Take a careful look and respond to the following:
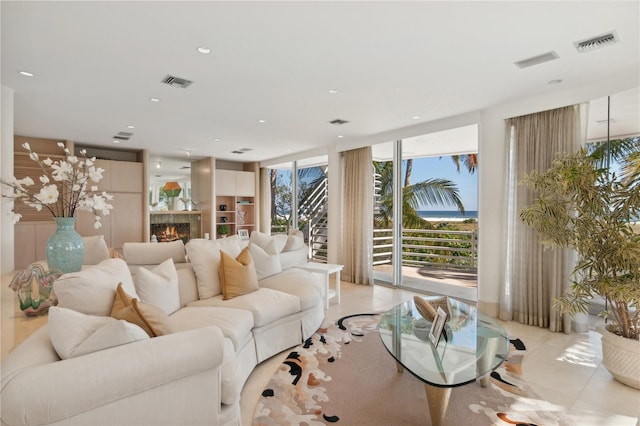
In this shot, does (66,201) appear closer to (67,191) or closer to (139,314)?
(67,191)

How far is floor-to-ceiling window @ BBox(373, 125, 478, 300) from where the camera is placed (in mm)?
5586

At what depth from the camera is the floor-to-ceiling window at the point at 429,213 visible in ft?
18.3

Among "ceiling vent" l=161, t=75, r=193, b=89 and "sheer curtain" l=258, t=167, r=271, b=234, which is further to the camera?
"sheer curtain" l=258, t=167, r=271, b=234

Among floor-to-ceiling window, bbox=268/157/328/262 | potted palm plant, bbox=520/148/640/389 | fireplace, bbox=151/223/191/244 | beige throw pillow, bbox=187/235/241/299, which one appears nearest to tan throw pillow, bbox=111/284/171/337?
beige throw pillow, bbox=187/235/241/299

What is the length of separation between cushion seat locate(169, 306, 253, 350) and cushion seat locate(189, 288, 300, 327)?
103 millimetres

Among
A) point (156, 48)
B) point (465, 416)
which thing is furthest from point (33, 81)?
point (465, 416)

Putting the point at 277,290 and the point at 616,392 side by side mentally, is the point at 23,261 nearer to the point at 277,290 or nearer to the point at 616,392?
the point at 277,290

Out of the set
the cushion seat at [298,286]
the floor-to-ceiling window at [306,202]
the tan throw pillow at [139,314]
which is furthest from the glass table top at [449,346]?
the floor-to-ceiling window at [306,202]

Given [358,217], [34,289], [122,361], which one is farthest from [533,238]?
[34,289]

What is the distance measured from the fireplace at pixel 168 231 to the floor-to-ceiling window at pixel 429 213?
4.86 metres

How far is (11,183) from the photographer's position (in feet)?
7.07

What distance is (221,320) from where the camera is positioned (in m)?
2.54

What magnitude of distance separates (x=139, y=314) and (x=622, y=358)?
3336mm

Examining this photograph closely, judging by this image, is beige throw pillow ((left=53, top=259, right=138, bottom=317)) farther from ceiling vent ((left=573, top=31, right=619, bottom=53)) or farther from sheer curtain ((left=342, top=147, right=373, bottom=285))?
sheer curtain ((left=342, top=147, right=373, bottom=285))
